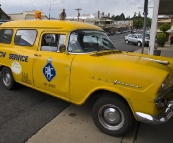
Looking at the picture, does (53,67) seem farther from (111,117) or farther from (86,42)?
(111,117)

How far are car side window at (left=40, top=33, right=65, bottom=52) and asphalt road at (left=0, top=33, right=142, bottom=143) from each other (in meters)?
1.35

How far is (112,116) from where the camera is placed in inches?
126

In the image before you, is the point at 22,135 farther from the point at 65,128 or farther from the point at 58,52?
the point at 58,52

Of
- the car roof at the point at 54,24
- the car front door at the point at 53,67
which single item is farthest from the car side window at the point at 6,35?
the car front door at the point at 53,67

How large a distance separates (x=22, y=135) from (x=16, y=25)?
2968mm

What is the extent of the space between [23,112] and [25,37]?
1.82 m

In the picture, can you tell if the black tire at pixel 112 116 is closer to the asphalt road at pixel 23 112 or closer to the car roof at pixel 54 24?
the asphalt road at pixel 23 112

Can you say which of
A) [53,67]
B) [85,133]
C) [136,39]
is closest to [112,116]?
[85,133]

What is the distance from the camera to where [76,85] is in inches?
134

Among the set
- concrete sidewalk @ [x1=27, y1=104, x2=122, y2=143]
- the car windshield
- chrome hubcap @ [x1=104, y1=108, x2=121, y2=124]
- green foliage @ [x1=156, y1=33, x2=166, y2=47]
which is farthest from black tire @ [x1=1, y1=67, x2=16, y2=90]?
green foliage @ [x1=156, y1=33, x2=166, y2=47]

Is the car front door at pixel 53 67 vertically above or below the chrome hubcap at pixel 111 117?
above

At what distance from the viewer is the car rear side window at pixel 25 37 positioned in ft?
14.3

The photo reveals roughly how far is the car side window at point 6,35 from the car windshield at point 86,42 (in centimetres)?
215

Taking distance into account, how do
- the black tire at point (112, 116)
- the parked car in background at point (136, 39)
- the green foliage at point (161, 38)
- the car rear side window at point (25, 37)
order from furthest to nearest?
the parked car in background at point (136, 39), the green foliage at point (161, 38), the car rear side window at point (25, 37), the black tire at point (112, 116)
